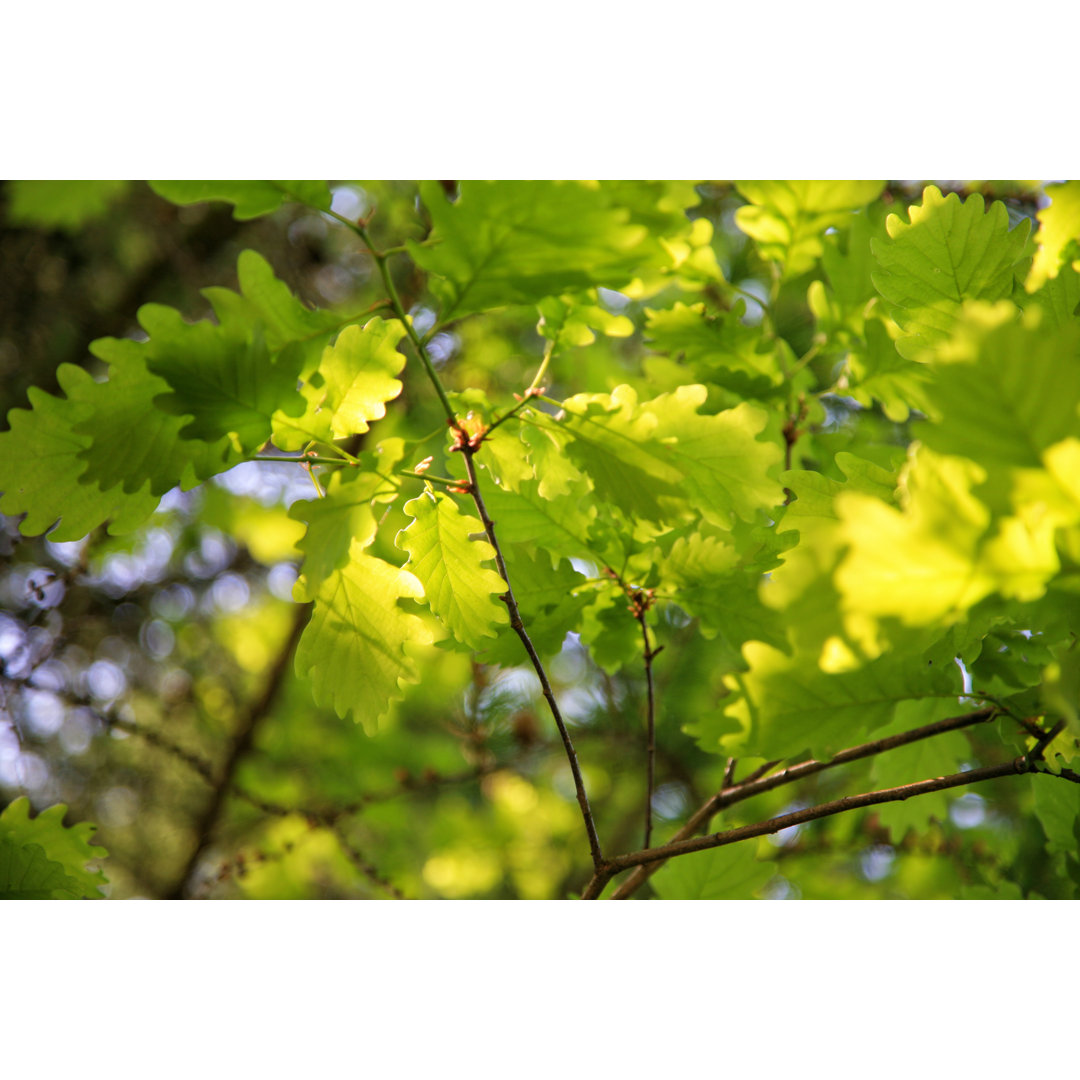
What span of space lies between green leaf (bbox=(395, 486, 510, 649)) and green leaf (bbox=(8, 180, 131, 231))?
179 centimetres

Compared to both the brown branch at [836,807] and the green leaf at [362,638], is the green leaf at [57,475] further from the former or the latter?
the brown branch at [836,807]

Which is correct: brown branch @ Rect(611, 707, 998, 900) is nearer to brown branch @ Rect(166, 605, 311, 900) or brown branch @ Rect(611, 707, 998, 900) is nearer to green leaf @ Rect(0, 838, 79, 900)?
green leaf @ Rect(0, 838, 79, 900)

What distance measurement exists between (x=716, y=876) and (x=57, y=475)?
78cm

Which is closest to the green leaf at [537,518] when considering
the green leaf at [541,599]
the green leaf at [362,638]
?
the green leaf at [541,599]

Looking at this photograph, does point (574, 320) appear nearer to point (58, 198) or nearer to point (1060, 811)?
point (1060, 811)

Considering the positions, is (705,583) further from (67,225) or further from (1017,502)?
(67,225)

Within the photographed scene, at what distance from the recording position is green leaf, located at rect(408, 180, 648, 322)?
0.60 m

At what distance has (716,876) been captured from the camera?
1002mm

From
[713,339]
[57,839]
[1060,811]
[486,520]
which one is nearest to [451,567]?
[486,520]

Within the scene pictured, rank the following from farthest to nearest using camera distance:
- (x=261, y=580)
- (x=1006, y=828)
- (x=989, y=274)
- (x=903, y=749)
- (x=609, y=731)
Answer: (x=261, y=580) < (x=1006, y=828) < (x=609, y=731) < (x=903, y=749) < (x=989, y=274)

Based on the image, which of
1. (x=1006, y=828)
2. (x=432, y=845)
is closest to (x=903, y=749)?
(x=1006, y=828)

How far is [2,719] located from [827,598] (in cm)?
161

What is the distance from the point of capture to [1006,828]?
6.98 feet

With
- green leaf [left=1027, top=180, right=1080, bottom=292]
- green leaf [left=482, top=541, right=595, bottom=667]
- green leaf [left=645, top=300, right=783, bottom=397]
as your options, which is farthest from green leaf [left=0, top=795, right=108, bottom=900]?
green leaf [left=1027, top=180, right=1080, bottom=292]
